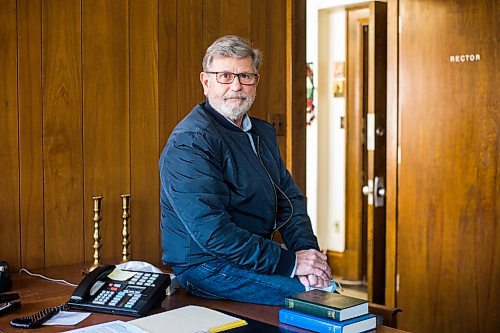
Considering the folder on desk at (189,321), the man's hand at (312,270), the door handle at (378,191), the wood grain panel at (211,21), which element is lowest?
the folder on desk at (189,321)

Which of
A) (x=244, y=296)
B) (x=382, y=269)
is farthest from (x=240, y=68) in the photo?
(x=382, y=269)

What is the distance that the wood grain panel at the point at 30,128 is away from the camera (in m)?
2.60

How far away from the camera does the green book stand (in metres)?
A: 1.86

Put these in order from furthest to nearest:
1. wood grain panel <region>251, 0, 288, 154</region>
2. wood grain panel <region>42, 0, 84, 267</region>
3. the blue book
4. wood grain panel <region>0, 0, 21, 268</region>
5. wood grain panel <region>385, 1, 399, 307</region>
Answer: wood grain panel <region>385, 1, 399, 307</region>
wood grain panel <region>251, 0, 288, 154</region>
wood grain panel <region>42, 0, 84, 267</region>
wood grain panel <region>0, 0, 21, 268</region>
the blue book

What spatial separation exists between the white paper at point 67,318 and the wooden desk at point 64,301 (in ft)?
0.07

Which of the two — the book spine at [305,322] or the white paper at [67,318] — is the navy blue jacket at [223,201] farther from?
the white paper at [67,318]

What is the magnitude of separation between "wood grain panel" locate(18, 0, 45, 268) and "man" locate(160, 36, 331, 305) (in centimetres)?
60

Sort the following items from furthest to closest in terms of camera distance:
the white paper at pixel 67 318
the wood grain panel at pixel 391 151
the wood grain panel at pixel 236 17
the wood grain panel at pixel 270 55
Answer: the wood grain panel at pixel 391 151 < the wood grain panel at pixel 270 55 < the wood grain panel at pixel 236 17 < the white paper at pixel 67 318

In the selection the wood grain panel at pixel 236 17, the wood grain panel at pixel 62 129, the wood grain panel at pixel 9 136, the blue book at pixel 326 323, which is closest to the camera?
the blue book at pixel 326 323

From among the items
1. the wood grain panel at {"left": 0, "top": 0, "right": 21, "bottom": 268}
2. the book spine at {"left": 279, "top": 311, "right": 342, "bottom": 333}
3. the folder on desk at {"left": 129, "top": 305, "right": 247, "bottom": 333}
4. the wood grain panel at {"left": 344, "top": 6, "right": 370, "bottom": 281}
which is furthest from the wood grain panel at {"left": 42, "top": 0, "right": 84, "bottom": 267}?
the wood grain panel at {"left": 344, "top": 6, "right": 370, "bottom": 281}

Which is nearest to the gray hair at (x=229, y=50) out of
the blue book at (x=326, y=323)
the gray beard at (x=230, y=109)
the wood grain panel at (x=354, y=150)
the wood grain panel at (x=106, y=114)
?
the gray beard at (x=230, y=109)

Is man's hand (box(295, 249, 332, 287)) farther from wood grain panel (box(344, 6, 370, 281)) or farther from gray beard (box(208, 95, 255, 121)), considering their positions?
wood grain panel (box(344, 6, 370, 281))

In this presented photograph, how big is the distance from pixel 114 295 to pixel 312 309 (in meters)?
0.61

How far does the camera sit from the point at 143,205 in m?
3.01
